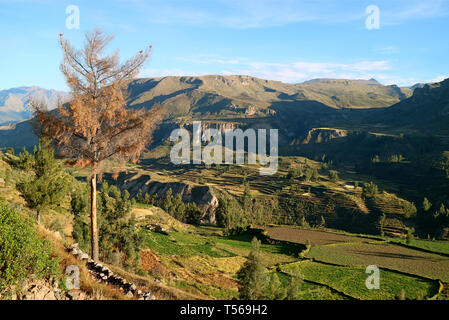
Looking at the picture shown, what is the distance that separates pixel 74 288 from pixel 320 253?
55.2 meters

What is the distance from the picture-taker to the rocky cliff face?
13849cm

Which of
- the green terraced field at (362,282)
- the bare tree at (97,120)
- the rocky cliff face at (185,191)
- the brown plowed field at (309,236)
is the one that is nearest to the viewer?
the bare tree at (97,120)

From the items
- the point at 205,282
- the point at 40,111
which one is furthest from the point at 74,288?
the point at 205,282

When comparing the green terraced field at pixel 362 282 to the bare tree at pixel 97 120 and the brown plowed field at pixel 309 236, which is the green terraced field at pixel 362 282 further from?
the bare tree at pixel 97 120

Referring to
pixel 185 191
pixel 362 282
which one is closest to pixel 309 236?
pixel 362 282

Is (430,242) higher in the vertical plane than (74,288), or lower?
lower

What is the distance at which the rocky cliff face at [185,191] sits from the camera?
13849 centimetres

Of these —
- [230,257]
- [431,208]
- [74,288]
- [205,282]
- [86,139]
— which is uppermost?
[86,139]

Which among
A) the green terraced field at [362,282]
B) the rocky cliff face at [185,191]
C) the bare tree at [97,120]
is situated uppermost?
the bare tree at [97,120]

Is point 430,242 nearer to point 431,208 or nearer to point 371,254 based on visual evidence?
point 371,254

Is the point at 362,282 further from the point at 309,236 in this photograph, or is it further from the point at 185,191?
the point at 185,191

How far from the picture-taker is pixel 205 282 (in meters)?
33.0

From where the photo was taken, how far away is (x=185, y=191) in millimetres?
153875

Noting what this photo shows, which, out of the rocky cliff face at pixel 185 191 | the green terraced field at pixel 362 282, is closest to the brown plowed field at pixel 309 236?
the green terraced field at pixel 362 282
